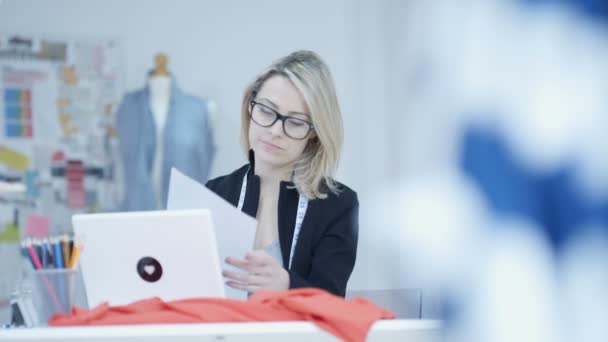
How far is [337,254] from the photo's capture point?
168 cm

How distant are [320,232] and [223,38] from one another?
260cm

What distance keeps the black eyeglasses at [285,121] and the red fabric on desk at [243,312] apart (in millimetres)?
695

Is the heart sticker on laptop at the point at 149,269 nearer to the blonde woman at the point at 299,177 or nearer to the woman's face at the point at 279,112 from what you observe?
the blonde woman at the point at 299,177

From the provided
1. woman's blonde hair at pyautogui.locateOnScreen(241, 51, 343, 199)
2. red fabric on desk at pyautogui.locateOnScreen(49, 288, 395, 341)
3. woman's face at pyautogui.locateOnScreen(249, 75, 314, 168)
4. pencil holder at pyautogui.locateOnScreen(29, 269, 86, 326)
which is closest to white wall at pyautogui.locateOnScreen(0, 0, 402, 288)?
woman's blonde hair at pyautogui.locateOnScreen(241, 51, 343, 199)

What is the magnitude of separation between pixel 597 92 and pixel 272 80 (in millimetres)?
1096

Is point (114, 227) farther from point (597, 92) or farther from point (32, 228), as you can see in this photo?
point (32, 228)

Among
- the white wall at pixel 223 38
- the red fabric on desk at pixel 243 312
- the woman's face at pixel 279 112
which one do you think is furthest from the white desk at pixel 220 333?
the white wall at pixel 223 38

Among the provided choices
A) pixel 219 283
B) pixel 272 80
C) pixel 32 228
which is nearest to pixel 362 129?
pixel 32 228

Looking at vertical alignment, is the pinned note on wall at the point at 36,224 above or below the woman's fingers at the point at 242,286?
below

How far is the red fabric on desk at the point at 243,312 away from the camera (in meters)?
0.93

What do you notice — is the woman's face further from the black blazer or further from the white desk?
the white desk

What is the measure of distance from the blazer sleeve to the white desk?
63 cm

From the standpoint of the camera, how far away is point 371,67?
4.04 m

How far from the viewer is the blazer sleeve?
1619 millimetres
